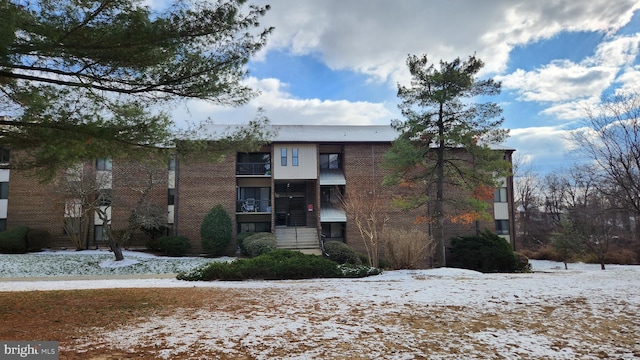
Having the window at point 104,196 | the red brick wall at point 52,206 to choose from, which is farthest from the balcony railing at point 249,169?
the window at point 104,196

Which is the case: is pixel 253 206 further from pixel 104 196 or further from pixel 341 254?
pixel 341 254

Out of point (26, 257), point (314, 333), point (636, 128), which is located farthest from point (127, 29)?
point (26, 257)

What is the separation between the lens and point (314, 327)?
5.33m

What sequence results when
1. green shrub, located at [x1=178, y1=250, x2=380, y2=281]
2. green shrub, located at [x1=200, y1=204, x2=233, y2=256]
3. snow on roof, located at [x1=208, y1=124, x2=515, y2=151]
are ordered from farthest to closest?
Answer: snow on roof, located at [x1=208, y1=124, x2=515, y2=151], green shrub, located at [x1=200, y1=204, x2=233, y2=256], green shrub, located at [x1=178, y1=250, x2=380, y2=281]

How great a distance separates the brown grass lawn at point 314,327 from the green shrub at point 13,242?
19.1m

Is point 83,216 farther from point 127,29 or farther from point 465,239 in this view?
point 465,239

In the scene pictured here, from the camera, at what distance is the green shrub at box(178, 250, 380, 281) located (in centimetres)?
1196

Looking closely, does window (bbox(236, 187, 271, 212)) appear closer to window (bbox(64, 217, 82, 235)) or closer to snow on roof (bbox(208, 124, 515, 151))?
snow on roof (bbox(208, 124, 515, 151))

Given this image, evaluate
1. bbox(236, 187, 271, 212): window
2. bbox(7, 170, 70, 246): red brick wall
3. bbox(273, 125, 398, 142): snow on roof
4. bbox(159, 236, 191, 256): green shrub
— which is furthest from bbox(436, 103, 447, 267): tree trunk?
bbox(7, 170, 70, 246): red brick wall

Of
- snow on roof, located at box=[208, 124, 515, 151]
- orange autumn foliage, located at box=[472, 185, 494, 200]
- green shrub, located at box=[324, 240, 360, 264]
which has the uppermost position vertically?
snow on roof, located at box=[208, 124, 515, 151]

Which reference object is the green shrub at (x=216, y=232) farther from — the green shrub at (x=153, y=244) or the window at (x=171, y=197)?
the window at (x=171, y=197)

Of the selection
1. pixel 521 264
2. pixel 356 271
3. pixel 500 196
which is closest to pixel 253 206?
pixel 356 271

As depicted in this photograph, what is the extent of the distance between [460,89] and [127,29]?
13579 millimetres

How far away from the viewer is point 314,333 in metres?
5.02
